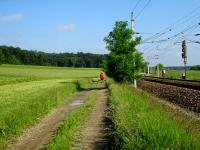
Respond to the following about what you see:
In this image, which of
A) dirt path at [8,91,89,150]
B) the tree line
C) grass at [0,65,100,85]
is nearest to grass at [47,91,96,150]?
dirt path at [8,91,89,150]

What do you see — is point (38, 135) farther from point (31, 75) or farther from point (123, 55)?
point (31, 75)

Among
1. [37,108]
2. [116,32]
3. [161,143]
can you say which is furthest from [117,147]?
[116,32]

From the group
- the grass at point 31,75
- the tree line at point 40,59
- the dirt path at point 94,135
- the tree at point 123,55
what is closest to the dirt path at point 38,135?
the dirt path at point 94,135

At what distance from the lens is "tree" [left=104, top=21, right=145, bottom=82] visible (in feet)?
145

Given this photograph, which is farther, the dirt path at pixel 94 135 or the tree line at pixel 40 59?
the tree line at pixel 40 59

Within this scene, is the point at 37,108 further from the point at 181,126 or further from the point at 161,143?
the point at 161,143

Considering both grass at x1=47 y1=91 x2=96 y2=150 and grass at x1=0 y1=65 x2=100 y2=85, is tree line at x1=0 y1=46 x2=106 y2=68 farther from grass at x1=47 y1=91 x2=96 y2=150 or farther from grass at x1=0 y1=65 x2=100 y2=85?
grass at x1=47 y1=91 x2=96 y2=150

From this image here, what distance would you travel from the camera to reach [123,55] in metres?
44.3

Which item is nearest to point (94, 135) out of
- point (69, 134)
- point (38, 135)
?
point (69, 134)

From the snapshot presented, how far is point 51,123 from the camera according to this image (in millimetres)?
17625

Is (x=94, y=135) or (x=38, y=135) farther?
(x=38, y=135)

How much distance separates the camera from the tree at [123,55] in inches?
1746

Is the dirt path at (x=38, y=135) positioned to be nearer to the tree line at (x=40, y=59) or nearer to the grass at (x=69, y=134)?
the grass at (x=69, y=134)

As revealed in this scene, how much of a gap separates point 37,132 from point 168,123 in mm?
6866
